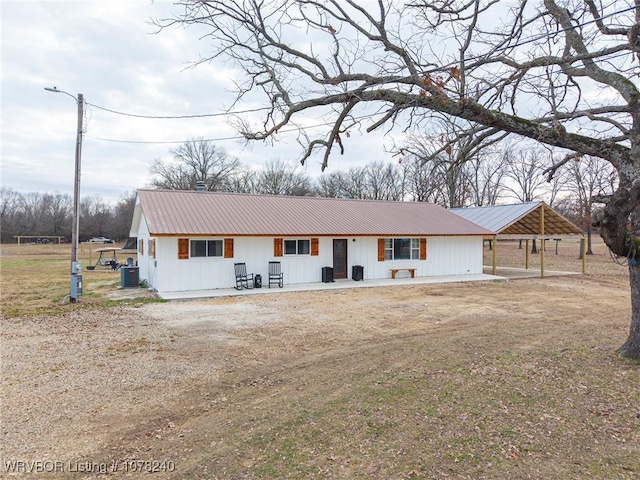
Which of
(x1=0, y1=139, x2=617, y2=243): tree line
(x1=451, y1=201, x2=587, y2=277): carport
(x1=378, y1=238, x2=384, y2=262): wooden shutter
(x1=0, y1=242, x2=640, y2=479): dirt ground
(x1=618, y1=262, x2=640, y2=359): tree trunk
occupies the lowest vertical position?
(x1=0, y1=242, x2=640, y2=479): dirt ground

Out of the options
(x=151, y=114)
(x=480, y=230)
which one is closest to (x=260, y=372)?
(x=151, y=114)

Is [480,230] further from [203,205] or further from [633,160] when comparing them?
[633,160]

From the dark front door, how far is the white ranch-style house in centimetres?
4

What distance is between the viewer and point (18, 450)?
3.57 meters

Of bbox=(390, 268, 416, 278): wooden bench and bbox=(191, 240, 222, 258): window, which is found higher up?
bbox=(191, 240, 222, 258): window

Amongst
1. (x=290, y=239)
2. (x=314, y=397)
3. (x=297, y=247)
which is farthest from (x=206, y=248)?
(x=314, y=397)

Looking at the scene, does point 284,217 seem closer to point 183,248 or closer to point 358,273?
point 358,273

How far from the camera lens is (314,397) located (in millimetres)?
4578

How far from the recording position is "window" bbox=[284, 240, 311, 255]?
15.1m

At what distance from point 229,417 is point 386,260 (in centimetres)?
1326

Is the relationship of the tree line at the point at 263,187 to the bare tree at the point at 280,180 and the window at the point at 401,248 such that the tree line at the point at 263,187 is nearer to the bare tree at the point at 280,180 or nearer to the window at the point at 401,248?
the bare tree at the point at 280,180

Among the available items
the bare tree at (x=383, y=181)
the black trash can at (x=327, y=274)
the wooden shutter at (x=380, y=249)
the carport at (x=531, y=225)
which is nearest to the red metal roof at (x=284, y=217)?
the wooden shutter at (x=380, y=249)

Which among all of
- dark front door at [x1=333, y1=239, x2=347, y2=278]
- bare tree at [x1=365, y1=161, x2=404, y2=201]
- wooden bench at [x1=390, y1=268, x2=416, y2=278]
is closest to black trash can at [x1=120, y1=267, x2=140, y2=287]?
dark front door at [x1=333, y1=239, x2=347, y2=278]

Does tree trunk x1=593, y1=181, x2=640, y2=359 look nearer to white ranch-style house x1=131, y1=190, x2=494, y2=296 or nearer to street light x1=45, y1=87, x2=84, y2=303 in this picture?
white ranch-style house x1=131, y1=190, x2=494, y2=296
